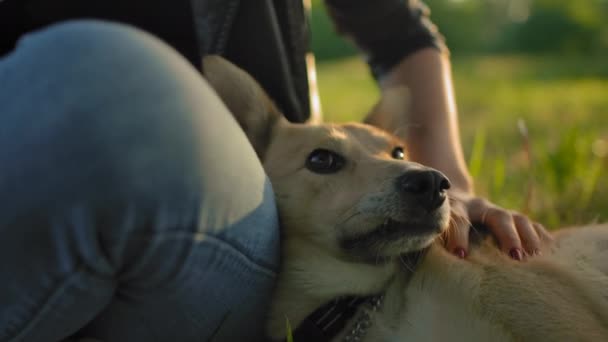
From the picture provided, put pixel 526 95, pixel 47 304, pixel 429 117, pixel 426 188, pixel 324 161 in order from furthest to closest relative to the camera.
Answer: pixel 526 95
pixel 429 117
pixel 324 161
pixel 426 188
pixel 47 304

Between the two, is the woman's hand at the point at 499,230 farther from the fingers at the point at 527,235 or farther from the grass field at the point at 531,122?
the grass field at the point at 531,122

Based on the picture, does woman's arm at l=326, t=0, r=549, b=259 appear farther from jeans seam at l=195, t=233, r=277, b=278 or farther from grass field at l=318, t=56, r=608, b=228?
jeans seam at l=195, t=233, r=277, b=278

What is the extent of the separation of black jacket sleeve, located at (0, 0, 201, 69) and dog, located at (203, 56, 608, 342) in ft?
0.99

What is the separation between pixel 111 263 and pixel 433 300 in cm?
84

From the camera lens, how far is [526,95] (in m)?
7.29

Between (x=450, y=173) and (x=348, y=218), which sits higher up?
(x=348, y=218)

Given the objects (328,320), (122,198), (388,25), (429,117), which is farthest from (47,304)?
(388,25)

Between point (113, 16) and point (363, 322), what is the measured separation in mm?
1199

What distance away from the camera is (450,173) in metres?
2.12

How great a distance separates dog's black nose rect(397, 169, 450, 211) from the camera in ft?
4.88

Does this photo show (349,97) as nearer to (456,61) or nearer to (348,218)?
(456,61)

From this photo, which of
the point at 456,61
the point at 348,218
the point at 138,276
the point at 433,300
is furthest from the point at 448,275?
the point at 456,61

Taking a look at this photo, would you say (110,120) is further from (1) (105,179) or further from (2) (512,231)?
(2) (512,231)

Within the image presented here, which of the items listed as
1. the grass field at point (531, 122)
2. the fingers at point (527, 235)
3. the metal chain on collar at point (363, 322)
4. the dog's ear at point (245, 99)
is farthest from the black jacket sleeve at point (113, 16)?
the grass field at point (531, 122)
